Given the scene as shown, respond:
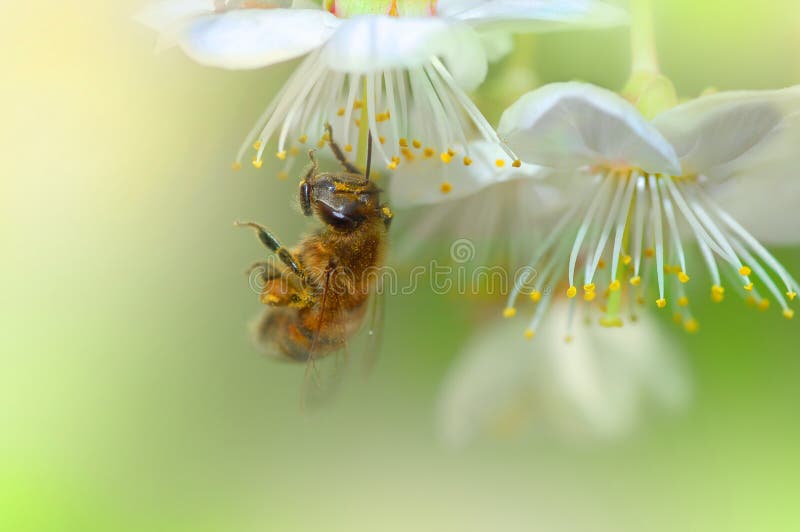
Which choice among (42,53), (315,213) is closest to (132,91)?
(42,53)

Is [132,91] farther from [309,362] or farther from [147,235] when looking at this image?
[309,362]

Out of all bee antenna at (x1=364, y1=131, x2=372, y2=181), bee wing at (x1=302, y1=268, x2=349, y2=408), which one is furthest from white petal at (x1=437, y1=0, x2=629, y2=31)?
bee wing at (x1=302, y1=268, x2=349, y2=408)

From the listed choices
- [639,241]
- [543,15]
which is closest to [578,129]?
[543,15]

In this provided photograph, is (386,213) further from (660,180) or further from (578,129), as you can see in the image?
(660,180)

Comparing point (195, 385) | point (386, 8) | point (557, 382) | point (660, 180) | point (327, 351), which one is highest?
point (386, 8)

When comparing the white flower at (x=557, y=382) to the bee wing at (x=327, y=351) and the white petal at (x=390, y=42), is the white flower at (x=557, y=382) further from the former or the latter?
the white petal at (x=390, y=42)
